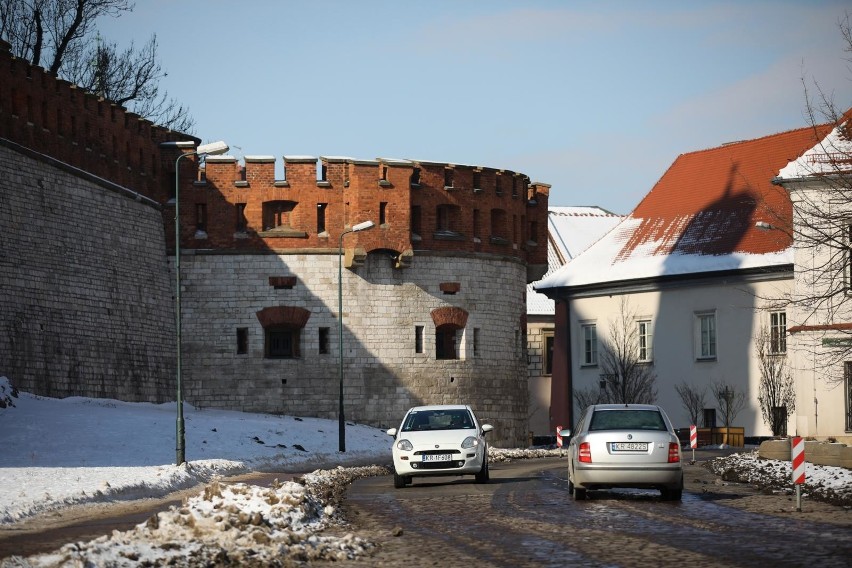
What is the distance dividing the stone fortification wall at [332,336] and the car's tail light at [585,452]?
Result: 3175 cm

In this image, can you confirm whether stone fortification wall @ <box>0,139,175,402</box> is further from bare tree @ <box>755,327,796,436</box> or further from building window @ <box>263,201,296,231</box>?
bare tree @ <box>755,327,796,436</box>

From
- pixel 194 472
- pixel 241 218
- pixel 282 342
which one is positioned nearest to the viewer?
pixel 194 472

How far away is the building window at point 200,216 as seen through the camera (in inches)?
2095

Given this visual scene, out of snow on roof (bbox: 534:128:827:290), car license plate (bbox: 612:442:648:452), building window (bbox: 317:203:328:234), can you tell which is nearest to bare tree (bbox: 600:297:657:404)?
snow on roof (bbox: 534:128:827:290)

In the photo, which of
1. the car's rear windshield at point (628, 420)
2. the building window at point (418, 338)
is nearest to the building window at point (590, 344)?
the building window at point (418, 338)

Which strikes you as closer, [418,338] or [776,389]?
[776,389]

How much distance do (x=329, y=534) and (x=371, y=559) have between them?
2.35 meters

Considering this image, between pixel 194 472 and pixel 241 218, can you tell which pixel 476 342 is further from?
pixel 194 472

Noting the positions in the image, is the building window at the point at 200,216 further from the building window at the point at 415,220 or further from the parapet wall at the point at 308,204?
the building window at the point at 415,220

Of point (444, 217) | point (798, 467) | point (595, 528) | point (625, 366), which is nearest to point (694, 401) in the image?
point (625, 366)

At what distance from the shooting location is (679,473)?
21.4 meters

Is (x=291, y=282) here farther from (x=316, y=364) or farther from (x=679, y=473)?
(x=679, y=473)

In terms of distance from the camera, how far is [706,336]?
55.7 meters

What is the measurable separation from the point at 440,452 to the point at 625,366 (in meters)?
31.5
